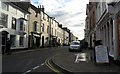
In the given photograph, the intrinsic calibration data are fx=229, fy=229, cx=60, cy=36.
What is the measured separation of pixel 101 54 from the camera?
1611 cm

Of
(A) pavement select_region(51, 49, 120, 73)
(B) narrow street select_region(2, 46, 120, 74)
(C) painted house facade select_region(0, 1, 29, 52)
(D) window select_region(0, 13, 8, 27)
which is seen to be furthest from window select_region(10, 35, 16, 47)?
(A) pavement select_region(51, 49, 120, 73)

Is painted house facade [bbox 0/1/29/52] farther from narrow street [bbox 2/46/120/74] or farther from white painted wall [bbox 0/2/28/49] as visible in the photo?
narrow street [bbox 2/46/120/74]

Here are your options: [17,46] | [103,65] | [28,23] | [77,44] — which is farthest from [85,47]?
[103,65]

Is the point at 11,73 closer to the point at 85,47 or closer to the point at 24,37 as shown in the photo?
the point at 24,37

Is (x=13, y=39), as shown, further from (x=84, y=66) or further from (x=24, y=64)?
(x=84, y=66)

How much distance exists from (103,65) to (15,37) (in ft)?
70.7

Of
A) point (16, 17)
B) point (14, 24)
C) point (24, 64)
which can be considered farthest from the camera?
point (16, 17)

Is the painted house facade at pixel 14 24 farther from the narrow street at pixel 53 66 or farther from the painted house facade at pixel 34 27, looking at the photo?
the narrow street at pixel 53 66

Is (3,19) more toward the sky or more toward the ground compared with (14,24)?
more toward the sky

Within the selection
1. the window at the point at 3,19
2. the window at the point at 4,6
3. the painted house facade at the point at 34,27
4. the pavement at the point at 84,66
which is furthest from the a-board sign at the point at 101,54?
the painted house facade at the point at 34,27

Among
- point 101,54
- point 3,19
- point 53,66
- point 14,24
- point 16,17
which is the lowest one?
point 53,66

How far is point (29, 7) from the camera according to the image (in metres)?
43.5

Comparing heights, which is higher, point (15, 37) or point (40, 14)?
point (40, 14)

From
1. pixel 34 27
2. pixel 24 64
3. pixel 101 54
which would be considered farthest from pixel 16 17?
pixel 101 54
